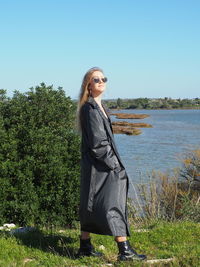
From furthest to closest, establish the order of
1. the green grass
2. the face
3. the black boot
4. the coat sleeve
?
1. the black boot
2. the face
3. the green grass
4. the coat sleeve

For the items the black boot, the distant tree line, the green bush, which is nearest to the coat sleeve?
the black boot

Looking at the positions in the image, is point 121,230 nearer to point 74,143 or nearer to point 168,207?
point 74,143

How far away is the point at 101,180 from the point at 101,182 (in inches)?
0.8

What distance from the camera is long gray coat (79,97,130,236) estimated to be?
173 inches

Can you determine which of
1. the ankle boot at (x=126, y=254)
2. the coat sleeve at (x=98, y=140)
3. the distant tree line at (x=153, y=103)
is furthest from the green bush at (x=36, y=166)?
the distant tree line at (x=153, y=103)

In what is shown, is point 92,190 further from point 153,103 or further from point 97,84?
point 153,103

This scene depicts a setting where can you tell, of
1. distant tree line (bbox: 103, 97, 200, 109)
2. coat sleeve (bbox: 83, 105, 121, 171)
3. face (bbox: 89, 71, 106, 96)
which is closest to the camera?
coat sleeve (bbox: 83, 105, 121, 171)

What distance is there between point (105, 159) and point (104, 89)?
0.82m

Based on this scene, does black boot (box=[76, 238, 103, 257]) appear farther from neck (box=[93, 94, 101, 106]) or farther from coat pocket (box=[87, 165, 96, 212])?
neck (box=[93, 94, 101, 106])

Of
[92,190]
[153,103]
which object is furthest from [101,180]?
[153,103]

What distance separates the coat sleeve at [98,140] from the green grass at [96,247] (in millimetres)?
1101

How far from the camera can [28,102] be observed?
8727 mm

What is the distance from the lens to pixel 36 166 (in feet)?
24.5

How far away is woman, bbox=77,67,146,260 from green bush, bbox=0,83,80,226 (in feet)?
9.19
